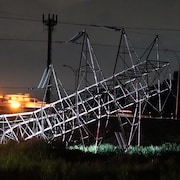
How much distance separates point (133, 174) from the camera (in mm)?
10328

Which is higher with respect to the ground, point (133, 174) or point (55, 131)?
point (55, 131)

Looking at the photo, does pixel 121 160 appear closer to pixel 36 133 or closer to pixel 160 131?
pixel 36 133

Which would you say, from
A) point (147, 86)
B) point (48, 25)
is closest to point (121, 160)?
point (147, 86)

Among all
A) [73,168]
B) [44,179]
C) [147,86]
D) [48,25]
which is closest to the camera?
[44,179]

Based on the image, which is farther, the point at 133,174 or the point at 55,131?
the point at 55,131

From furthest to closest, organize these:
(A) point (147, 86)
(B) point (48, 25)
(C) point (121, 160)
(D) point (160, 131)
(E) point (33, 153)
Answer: (B) point (48, 25), (D) point (160, 131), (A) point (147, 86), (E) point (33, 153), (C) point (121, 160)

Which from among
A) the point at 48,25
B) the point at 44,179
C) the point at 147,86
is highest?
the point at 48,25

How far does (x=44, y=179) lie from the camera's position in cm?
982

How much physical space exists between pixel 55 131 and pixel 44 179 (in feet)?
58.9

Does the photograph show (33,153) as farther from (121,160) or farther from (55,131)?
(55,131)

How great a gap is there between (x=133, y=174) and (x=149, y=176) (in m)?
0.32

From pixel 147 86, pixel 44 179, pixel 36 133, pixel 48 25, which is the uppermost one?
pixel 48 25

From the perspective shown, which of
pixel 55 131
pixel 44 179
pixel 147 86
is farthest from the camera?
A: pixel 55 131

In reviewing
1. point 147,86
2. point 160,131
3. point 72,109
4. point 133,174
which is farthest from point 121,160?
point 160,131
